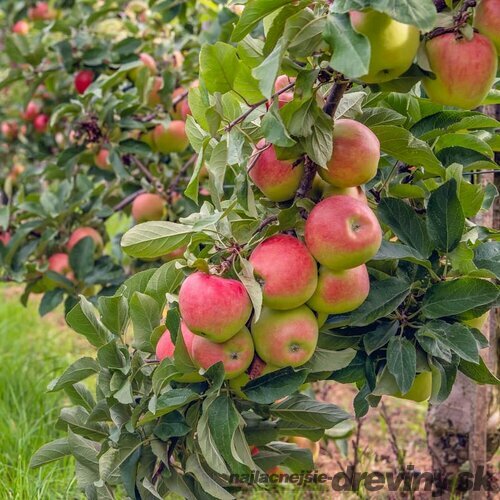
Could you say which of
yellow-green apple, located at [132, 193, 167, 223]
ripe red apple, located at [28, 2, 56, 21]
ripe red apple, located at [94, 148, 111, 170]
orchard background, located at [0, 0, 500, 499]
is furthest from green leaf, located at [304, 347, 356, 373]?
ripe red apple, located at [28, 2, 56, 21]

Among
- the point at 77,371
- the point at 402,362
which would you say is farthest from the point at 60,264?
the point at 402,362

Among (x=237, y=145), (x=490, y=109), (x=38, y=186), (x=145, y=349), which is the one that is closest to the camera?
(x=237, y=145)

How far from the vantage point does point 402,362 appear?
3.27 ft

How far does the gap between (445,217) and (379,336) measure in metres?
0.19

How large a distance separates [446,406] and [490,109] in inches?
25.5

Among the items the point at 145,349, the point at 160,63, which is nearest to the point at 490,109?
the point at 145,349

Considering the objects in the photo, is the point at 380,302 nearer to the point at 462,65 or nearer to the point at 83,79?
the point at 462,65

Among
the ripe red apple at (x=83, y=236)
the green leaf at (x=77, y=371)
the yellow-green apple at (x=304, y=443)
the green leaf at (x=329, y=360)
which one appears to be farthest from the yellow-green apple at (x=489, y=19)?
the ripe red apple at (x=83, y=236)

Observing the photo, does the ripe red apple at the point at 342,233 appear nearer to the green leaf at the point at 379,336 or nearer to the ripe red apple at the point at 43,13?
the green leaf at the point at 379,336

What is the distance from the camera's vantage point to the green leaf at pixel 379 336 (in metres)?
1.04

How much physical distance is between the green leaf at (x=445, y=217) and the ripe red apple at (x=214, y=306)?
0.27 m

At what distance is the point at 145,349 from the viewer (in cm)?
114

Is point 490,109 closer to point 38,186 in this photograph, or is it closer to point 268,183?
point 268,183

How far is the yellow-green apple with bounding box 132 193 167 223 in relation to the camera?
6.43 feet
